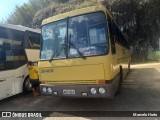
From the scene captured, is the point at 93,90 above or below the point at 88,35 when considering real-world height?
below

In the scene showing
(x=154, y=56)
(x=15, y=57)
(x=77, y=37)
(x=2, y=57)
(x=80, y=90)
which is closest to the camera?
(x=80, y=90)

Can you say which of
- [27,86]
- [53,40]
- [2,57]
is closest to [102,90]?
[53,40]

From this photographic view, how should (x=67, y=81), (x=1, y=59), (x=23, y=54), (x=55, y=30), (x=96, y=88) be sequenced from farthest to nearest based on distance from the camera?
1. (x=23, y=54)
2. (x=1, y=59)
3. (x=55, y=30)
4. (x=67, y=81)
5. (x=96, y=88)

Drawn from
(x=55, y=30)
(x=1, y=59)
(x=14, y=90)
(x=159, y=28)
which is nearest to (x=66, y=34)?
(x=55, y=30)

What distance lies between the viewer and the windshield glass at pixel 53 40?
6816 millimetres

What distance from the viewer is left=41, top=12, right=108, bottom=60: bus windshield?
6.34m

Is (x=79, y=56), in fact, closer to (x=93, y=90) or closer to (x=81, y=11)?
(x=93, y=90)

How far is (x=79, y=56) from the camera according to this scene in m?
6.42

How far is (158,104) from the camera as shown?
23.9 ft

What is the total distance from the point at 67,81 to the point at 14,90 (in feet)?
10.4

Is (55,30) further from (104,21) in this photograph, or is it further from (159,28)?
(159,28)

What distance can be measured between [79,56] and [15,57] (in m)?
3.65

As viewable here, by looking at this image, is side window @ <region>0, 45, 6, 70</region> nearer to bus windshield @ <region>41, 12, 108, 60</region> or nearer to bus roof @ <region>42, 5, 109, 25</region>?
bus windshield @ <region>41, 12, 108, 60</region>

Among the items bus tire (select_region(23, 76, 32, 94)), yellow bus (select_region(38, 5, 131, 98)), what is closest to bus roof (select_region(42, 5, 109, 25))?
yellow bus (select_region(38, 5, 131, 98))
